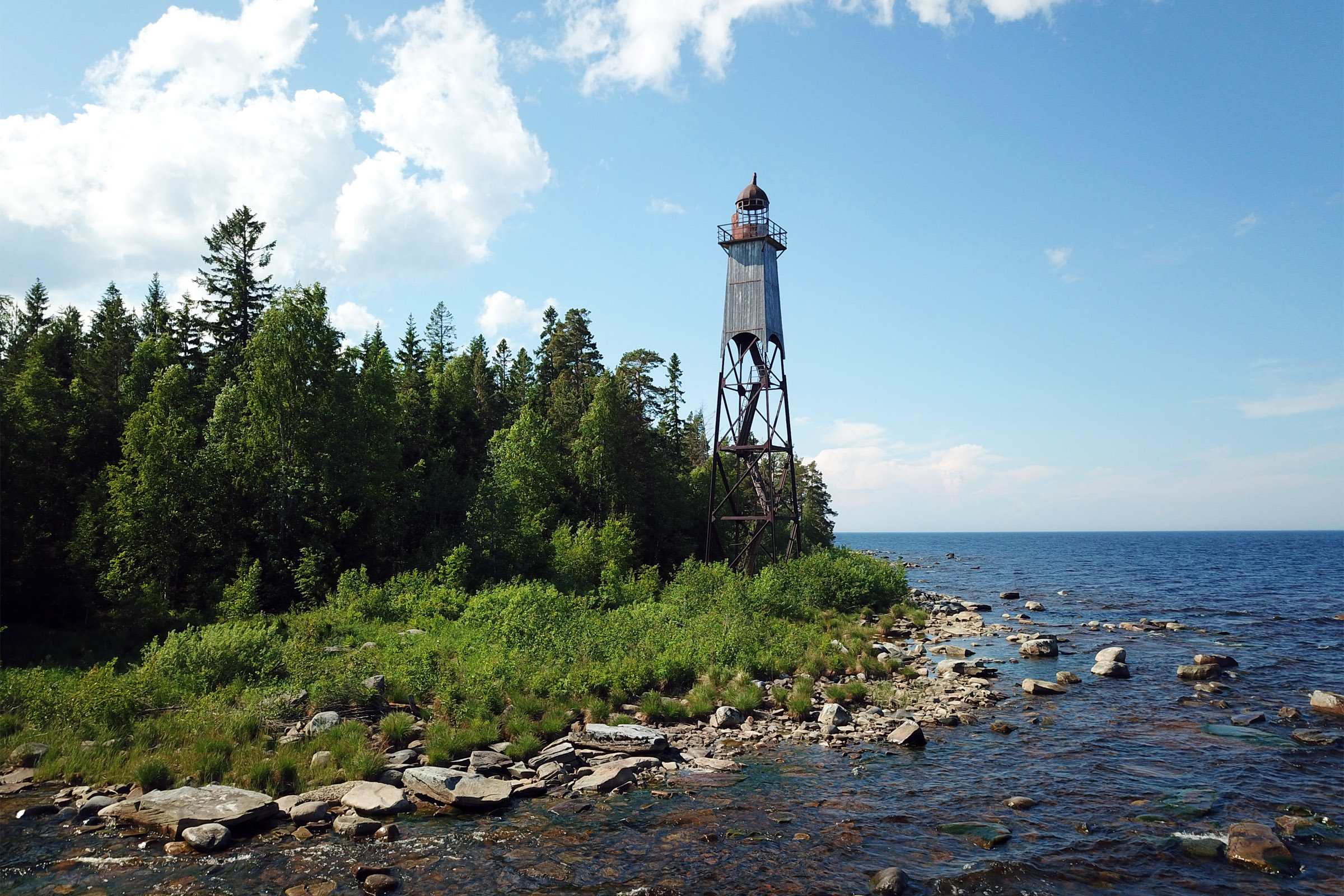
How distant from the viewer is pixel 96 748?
14.4m

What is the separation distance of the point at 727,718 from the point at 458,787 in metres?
7.35

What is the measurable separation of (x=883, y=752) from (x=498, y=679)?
395 inches

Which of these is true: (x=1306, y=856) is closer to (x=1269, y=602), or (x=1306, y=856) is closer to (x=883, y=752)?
(x=883, y=752)

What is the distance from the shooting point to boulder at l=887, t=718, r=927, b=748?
55.4 feet

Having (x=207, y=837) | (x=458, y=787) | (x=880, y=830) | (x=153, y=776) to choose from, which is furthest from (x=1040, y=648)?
(x=153, y=776)

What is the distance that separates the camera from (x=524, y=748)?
605 inches

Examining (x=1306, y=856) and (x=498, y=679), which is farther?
(x=498, y=679)

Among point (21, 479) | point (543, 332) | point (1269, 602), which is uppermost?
point (543, 332)

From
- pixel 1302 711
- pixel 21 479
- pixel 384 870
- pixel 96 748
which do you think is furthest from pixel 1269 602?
pixel 21 479

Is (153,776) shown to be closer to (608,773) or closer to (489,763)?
(489,763)

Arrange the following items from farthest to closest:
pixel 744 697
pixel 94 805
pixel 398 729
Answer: pixel 744 697 < pixel 398 729 < pixel 94 805

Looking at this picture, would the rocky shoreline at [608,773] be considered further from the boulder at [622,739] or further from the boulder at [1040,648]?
the boulder at [1040,648]

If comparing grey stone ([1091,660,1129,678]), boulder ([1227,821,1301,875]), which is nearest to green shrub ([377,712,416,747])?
boulder ([1227,821,1301,875])

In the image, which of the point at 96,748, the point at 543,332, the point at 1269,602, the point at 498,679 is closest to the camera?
the point at 96,748
